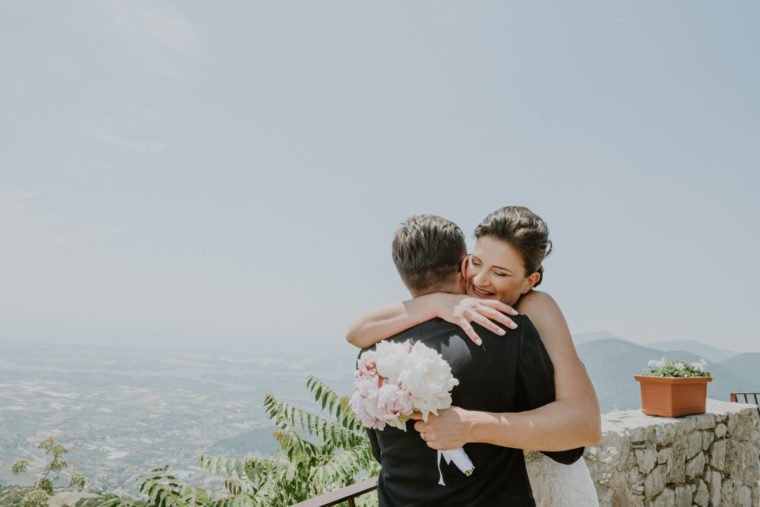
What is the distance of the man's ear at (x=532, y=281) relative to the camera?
6.55 feet

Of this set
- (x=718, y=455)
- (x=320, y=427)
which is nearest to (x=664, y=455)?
(x=718, y=455)

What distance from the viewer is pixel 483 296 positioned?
1980mm

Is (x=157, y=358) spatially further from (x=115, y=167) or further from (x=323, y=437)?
(x=323, y=437)

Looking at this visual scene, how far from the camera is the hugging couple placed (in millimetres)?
1510

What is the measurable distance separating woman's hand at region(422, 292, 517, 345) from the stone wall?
442 centimetres

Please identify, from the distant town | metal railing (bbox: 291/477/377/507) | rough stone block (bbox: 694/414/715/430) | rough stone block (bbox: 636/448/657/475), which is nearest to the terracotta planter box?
rough stone block (bbox: 694/414/715/430)

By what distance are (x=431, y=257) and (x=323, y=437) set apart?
3649 mm

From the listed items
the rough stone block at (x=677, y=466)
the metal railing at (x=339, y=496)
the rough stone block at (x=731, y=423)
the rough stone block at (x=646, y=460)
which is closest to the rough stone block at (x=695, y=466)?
the rough stone block at (x=677, y=466)

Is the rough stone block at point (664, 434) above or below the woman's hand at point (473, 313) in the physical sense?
below

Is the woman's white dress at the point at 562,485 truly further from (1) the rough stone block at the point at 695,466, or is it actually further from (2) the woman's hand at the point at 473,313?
(1) the rough stone block at the point at 695,466

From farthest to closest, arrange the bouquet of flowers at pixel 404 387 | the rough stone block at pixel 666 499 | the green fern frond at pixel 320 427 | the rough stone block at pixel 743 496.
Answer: the rough stone block at pixel 743 496 < the rough stone block at pixel 666 499 < the green fern frond at pixel 320 427 < the bouquet of flowers at pixel 404 387

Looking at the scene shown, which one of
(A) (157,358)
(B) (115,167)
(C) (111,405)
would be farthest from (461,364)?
(A) (157,358)

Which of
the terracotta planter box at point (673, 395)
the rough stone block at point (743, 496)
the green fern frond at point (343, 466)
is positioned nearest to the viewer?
the green fern frond at point (343, 466)

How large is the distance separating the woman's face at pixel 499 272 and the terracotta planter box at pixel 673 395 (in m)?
5.07
